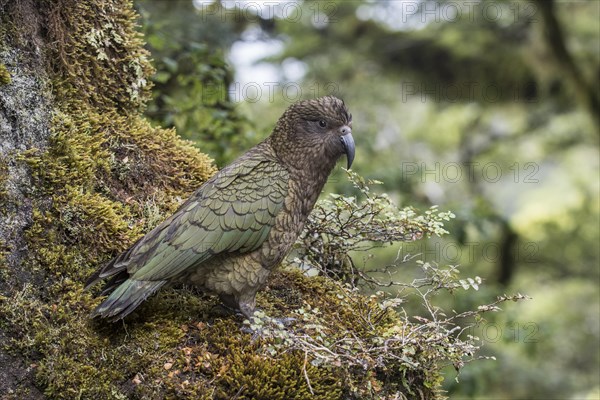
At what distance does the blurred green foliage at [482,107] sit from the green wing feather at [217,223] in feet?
11.3

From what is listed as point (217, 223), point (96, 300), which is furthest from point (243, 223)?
point (96, 300)

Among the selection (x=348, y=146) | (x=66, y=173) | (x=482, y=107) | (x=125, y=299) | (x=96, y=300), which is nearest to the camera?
(x=125, y=299)

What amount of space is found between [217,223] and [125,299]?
64 cm

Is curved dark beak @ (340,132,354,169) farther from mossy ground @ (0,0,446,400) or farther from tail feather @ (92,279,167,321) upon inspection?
tail feather @ (92,279,167,321)

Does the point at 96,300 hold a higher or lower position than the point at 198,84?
lower

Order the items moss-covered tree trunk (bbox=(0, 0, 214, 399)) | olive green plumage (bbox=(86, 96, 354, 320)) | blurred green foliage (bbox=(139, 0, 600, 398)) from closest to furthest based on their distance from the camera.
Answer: moss-covered tree trunk (bbox=(0, 0, 214, 399)), olive green plumage (bbox=(86, 96, 354, 320)), blurred green foliage (bbox=(139, 0, 600, 398))

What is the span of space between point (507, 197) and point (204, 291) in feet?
56.1

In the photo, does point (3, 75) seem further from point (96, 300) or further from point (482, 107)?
point (482, 107)

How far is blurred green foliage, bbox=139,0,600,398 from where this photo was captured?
30.5 ft

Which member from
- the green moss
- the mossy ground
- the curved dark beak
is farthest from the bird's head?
the green moss

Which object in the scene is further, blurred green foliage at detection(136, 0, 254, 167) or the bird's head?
blurred green foliage at detection(136, 0, 254, 167)

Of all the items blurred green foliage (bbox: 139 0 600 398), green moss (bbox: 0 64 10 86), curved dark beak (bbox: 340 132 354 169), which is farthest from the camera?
blurred green foliage (bbox: 139 0 600 398)

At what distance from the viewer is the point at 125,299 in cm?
325

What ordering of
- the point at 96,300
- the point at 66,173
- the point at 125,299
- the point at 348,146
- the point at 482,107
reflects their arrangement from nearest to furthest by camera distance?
the point at 125,299 → the point at 96,300 → the point at 66,173 → the point at 348,146 → the point at 482,107
